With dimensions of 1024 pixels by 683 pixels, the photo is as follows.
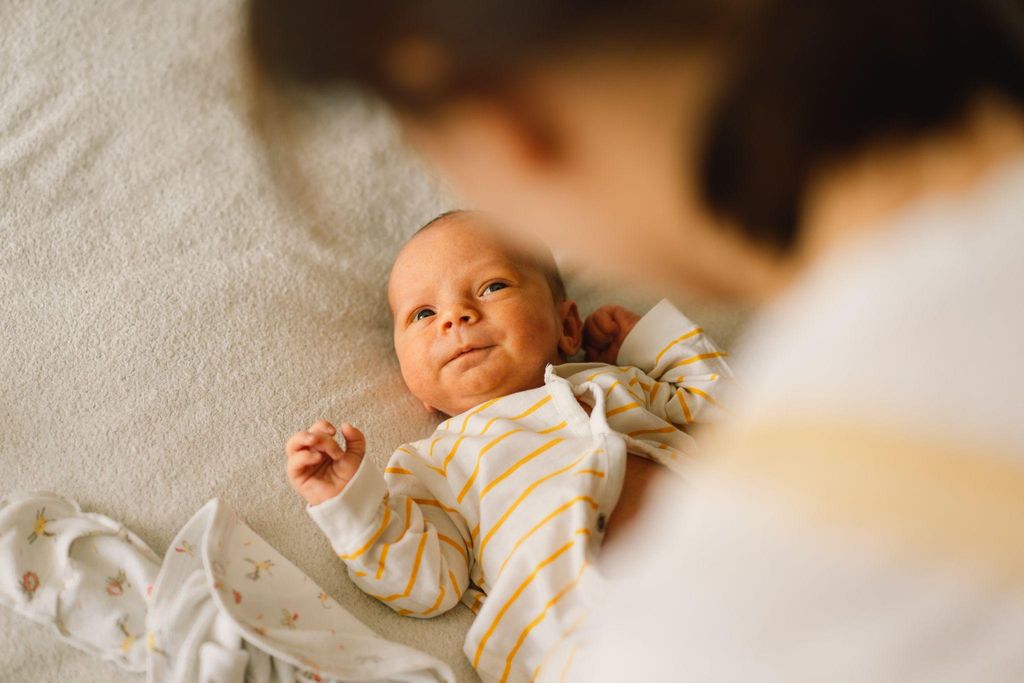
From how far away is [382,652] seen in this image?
1151 millimetres

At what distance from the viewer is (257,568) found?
1.21 metres

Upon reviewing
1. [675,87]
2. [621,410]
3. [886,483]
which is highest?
[675,87]

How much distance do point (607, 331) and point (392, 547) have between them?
57 centimetres

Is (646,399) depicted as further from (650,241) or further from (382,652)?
(650,241)

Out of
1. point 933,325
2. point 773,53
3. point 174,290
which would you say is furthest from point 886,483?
point 174,290

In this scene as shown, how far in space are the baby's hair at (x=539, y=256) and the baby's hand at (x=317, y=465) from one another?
44 cm

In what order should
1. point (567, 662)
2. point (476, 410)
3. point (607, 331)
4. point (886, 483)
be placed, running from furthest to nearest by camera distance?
point (607, 331) → point (476, 410) → point (567, 662) → point (886, 483)

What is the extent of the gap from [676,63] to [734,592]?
29cm

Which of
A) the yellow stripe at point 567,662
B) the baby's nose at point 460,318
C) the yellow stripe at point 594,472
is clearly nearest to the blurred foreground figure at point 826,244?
the yellow stripe at point 567,662

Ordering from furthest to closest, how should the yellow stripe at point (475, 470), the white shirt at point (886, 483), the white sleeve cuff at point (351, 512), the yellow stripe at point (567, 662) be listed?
1. the yellow stripe at point (475, 470)
2. the white sleeve cuff at point (351, 512)
3. the yellow stripe at point (567, 662)
4. the white shirt at point (886, 483)

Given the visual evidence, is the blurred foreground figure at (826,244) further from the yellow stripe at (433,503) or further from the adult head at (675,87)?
the yellow stripe at (433,503)

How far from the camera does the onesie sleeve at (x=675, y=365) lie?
1.47 metres

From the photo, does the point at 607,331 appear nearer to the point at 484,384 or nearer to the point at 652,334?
the point at 652,334

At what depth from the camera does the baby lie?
3.87 feet
